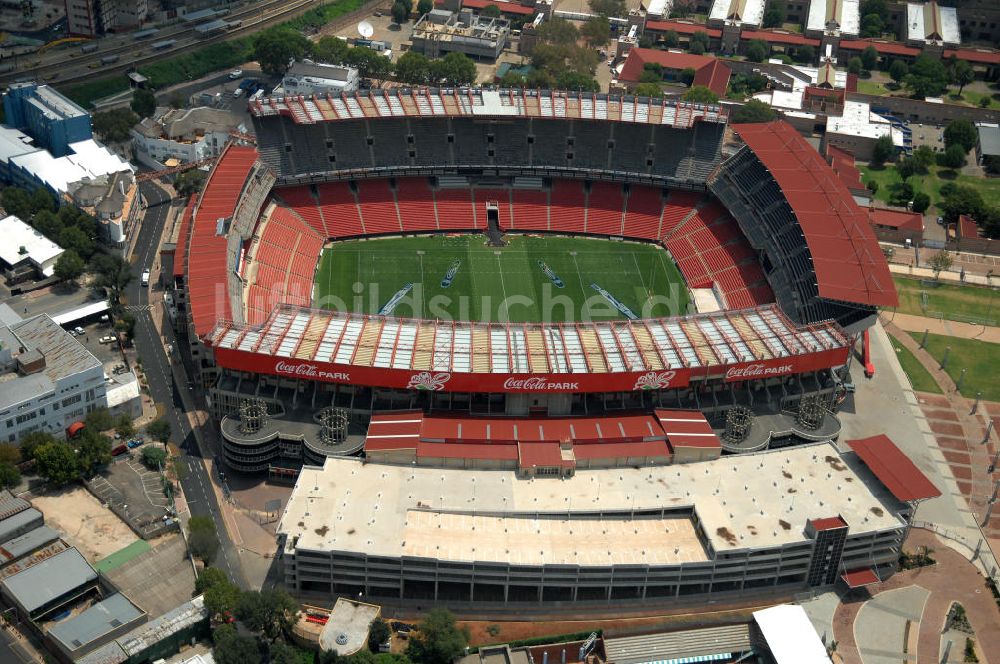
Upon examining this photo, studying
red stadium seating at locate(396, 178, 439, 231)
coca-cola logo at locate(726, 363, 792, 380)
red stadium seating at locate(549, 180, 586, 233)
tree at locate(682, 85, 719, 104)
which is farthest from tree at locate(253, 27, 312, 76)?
coca-cola logo at locate(726, 363, 792, 380)

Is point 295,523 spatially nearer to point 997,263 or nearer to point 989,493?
point 989,493

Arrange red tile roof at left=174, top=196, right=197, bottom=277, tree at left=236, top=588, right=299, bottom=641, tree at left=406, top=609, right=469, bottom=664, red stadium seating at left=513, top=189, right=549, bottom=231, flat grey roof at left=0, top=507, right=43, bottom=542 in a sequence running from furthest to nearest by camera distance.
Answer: red stadium seating at left=513, top=189, right=549, bottom=231 → red tile roof at left=174, top=196, right=197, bottom=277 → flat grey roof at left=0, top=507, right=43, bottom=542 → tree at left=236, top=588, right=299, bottom=641 → tree at left=406, top=609, right=469, bottom=664

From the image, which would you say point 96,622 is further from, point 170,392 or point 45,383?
point 170,392

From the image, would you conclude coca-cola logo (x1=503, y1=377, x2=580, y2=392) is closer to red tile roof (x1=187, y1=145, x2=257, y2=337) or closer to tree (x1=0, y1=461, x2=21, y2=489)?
red tile roof (x1=187, y1=145, x2=257, y2=337)

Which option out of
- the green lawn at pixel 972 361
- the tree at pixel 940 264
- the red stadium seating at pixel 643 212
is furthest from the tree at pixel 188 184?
the tree at pixel 940 264

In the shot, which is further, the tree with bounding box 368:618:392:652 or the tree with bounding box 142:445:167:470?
the tree with bounding box 142:445:167:470

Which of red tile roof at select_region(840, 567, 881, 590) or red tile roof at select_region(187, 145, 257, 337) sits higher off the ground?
red tile roof at select_region(187, 145, 257, 337)
